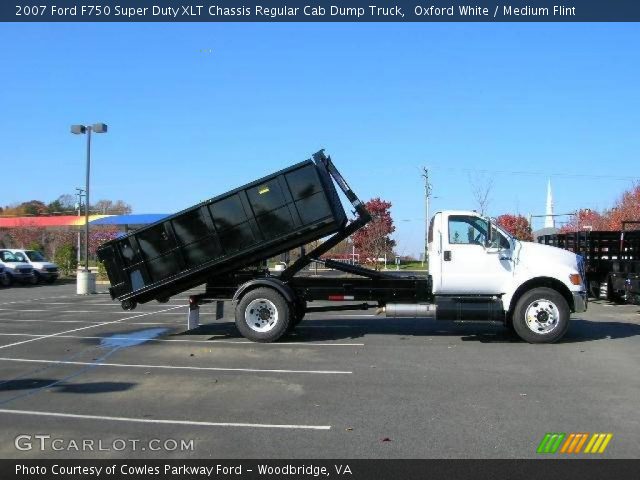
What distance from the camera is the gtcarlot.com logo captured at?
17.5 ft

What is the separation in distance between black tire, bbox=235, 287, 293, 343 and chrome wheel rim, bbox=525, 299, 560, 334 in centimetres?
441

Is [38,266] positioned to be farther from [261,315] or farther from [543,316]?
[543,316]

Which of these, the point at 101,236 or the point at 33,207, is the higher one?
the point at 33,207

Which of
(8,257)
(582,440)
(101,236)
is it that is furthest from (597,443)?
(101,236)

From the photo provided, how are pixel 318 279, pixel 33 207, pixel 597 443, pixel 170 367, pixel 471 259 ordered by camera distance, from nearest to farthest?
pixel 597 443 < pixel 170 367 < pixel 471 259 < pixel 318 279 < pixel 33 207

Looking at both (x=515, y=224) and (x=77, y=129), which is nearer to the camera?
(x=77, y=129)

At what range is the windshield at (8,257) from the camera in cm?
3369

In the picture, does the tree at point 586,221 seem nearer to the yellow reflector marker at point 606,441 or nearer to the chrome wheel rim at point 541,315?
the chrome wheel rim at point 541,315

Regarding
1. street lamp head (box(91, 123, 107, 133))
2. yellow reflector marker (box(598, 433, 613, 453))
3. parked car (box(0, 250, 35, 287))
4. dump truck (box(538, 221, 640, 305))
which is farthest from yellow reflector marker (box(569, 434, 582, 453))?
parked car (box(0, 250, 35, 287))

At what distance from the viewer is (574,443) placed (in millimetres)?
5500

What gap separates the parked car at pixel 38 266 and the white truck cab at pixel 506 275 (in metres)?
28.3

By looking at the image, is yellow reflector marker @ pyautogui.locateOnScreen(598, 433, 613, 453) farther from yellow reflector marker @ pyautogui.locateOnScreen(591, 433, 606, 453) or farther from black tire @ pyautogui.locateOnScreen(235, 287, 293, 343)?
black tire @ pyautogui.locateOnScreen(235, 287, 293, 343)

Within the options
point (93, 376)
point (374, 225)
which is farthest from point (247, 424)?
Answer: point (374, 225)

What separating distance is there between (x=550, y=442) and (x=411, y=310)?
6.06 metres
